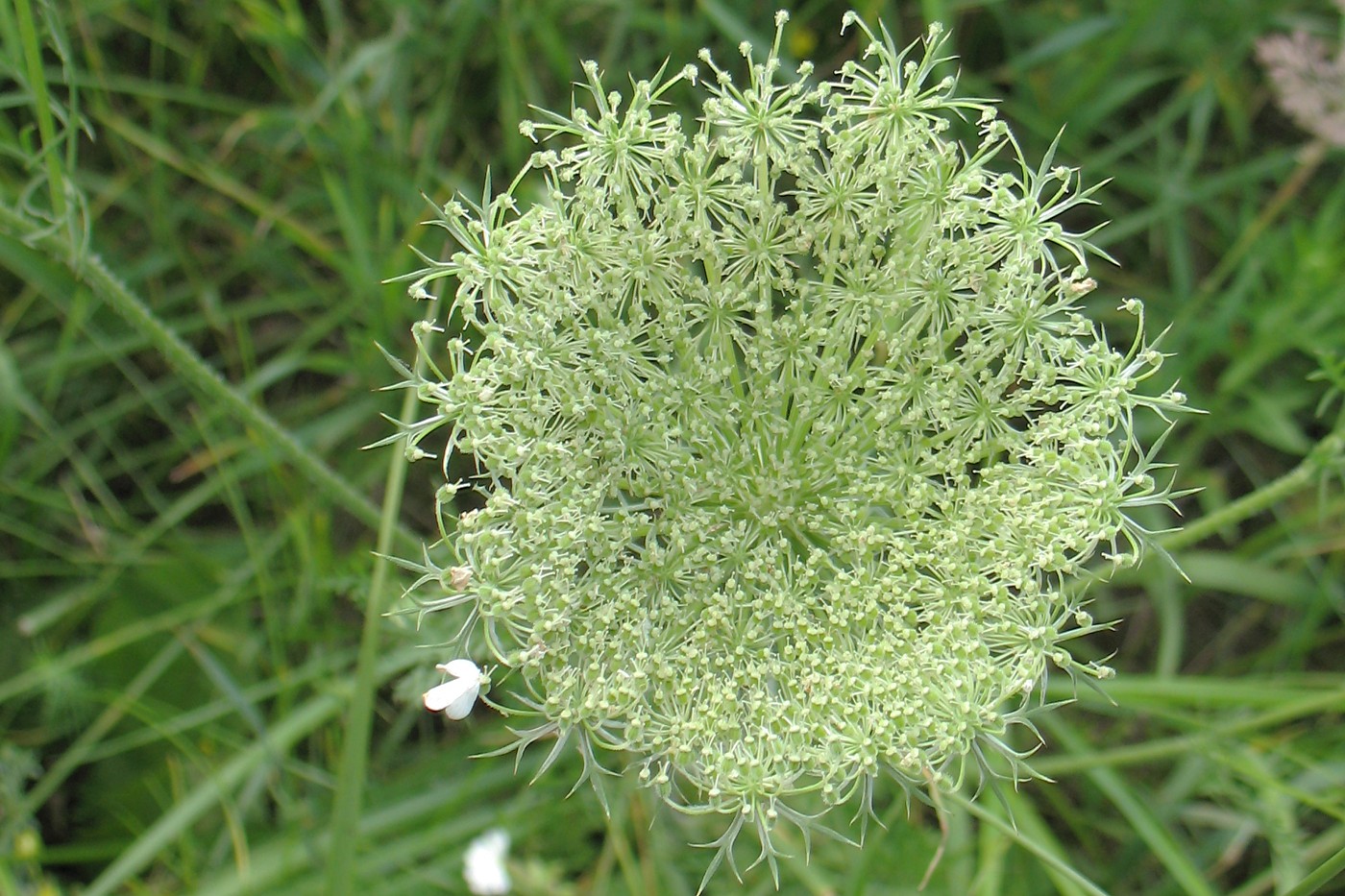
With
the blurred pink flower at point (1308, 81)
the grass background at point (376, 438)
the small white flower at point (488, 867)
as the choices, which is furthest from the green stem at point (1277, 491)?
the small white flower at point (488, 867)

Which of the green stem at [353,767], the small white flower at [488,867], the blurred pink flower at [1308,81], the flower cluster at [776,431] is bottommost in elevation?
the small white flower at [488,867]

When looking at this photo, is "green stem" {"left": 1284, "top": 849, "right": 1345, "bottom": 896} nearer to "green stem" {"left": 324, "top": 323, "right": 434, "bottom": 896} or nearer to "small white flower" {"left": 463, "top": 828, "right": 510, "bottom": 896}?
"green stem" {"left": 324, "top": 323, "right": 434, "bottom": 896}

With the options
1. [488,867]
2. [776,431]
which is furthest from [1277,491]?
[488,867]

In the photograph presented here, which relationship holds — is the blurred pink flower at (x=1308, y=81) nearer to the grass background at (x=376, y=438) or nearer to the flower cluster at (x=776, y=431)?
the grass background at (x=376, y=438)

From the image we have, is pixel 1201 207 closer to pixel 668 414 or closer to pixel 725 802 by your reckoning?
pixel 668 414

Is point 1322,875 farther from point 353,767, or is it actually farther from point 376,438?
point 376,438

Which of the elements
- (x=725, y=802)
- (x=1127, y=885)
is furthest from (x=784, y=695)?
(x=1127, y=885)
